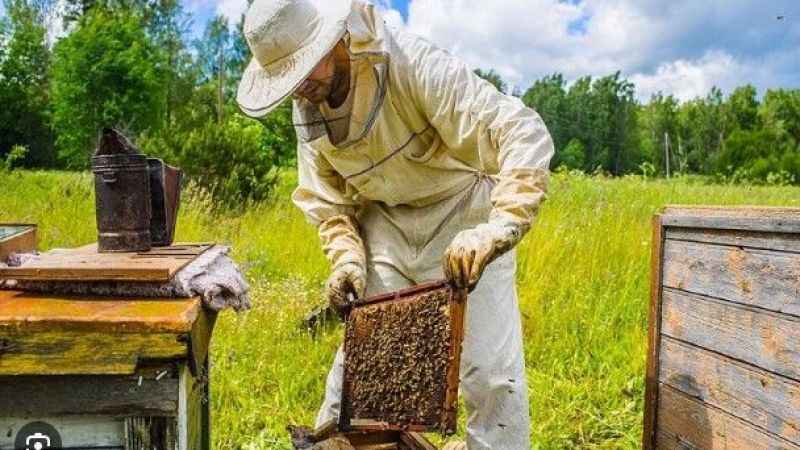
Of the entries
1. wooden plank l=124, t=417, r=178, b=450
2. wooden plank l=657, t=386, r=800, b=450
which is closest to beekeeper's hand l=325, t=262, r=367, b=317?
wooden plank l=124, t=417, r=178, b=450

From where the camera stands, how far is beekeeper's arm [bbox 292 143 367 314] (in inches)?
94.1

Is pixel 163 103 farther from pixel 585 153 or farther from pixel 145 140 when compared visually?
pixel 585 153

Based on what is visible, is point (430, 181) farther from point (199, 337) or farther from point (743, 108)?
point (743, 108)

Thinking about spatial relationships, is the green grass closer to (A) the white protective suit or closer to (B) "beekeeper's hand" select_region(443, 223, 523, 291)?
(A) the white protective suit

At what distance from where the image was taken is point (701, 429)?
2.31 metres

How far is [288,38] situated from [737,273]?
1.53 meters

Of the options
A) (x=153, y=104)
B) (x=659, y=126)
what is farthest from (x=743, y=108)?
(x=153, y=104)

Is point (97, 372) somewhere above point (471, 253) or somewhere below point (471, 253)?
below

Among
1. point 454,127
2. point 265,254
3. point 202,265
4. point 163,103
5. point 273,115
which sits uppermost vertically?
point 163,103

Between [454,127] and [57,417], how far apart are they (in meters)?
1.36

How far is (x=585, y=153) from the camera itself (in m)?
65.8

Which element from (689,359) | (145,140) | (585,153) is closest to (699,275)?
(689,359)

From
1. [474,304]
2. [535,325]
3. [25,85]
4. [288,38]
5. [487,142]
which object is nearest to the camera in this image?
[288,38]

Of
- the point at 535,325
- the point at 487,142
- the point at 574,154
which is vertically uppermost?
the point at 574,154
